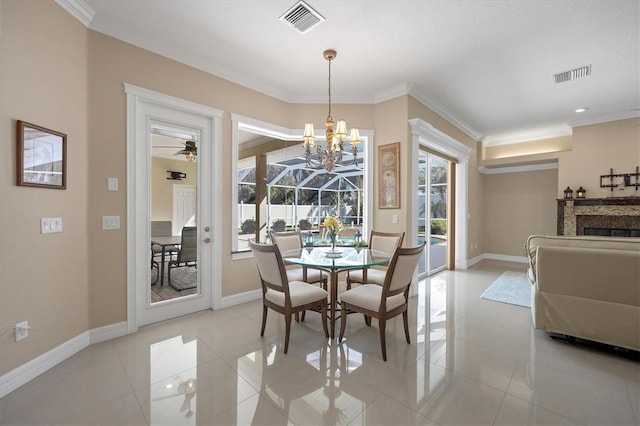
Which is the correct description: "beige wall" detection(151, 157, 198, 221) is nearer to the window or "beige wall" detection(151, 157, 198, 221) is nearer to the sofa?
the window

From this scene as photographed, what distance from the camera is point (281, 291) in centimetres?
240

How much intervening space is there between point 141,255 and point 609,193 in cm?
776

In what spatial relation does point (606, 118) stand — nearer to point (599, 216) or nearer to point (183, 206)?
point (599, 216)

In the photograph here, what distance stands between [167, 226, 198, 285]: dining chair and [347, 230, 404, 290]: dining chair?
1889 mm

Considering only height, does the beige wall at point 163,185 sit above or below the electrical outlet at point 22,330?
above

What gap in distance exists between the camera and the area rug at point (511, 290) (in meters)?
3.78

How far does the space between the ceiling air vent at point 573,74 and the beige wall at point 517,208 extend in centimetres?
342

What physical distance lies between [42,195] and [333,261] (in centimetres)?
242

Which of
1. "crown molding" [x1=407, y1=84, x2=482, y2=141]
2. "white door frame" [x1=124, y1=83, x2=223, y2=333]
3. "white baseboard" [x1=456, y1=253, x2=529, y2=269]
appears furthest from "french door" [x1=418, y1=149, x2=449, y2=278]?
"white door frame" [x1=124, y1=83, x2=223, y2=333]

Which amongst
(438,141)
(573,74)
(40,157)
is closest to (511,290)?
(438,141)

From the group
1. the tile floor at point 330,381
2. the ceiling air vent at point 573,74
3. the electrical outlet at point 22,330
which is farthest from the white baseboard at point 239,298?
the ceiling air vent at point 573,74

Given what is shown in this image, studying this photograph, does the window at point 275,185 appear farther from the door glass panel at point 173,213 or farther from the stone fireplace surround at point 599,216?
the stone fireplace surround at point 599,216

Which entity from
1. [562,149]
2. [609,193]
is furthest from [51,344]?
[562,149]

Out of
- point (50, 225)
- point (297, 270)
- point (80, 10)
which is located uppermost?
point (80, 10)
